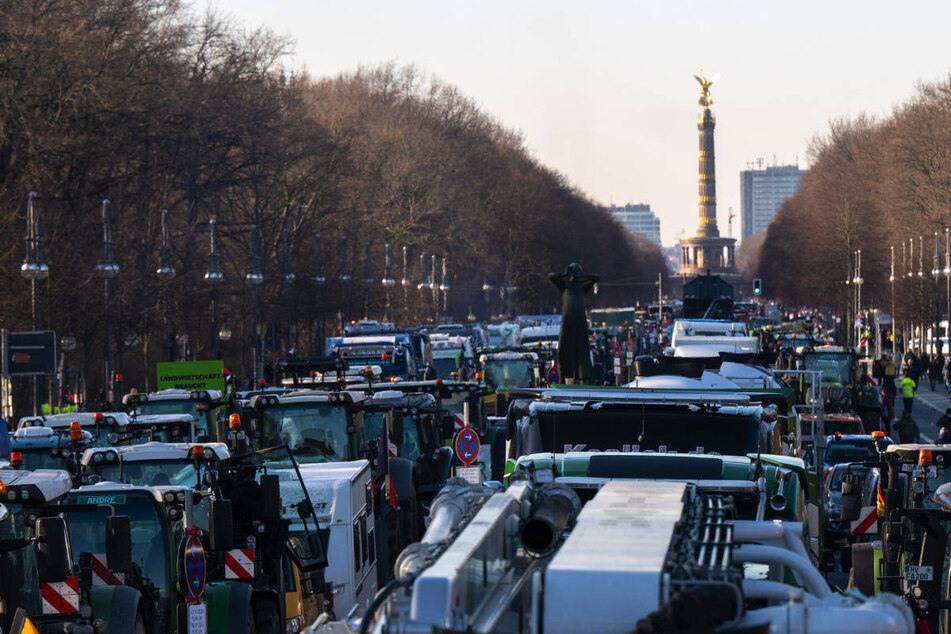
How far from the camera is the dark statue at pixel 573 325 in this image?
29766 mm

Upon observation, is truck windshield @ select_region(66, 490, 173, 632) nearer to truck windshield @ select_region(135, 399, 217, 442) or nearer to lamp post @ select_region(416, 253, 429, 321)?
truck windshield @ select_region(135, 399, 217, 442)

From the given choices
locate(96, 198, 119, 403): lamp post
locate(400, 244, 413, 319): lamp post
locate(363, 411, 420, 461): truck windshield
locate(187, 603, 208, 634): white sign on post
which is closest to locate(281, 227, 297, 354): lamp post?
locate(400, 244, 413, 319): lamp post

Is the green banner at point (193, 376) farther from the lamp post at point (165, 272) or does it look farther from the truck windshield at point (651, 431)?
the truck windshield at point (651, 431)

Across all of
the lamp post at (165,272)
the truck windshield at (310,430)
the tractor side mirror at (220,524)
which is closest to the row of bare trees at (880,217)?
the lamp post at (165,272)

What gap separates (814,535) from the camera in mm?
12133

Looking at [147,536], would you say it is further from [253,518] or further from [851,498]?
[851,498]

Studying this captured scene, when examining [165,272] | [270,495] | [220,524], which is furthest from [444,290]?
[220,524]

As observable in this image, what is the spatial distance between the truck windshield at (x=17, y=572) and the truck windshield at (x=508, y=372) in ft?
96.7

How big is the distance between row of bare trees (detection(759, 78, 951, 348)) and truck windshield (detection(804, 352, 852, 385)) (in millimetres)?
23190

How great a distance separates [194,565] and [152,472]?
3185mm

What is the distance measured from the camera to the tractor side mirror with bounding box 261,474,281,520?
40.2ft

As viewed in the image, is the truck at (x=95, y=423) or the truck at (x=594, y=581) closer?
the truck at (x=594, y=581)

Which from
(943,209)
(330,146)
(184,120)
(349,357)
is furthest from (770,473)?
(943,209)

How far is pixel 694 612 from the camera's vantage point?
5.03 metres
